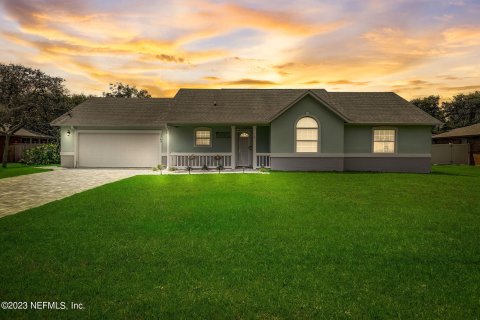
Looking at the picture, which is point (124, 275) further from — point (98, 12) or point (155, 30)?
point (155, 30)

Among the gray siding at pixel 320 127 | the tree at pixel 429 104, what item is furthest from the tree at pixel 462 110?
the gray siding at pixel 320 127

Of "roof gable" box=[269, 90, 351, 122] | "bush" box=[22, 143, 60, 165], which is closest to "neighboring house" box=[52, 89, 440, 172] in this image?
"roof gable" box=[269, 90, 351, 122]

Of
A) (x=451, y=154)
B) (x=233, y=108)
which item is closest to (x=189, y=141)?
(x=233, y=108)

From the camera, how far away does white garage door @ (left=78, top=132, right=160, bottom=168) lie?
88.8 ft

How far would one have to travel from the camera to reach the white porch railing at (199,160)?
81.1ft

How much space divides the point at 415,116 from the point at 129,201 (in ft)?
68.2

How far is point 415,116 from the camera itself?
24.3m

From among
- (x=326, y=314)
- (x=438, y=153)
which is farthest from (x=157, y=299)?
(x=438, y=153)

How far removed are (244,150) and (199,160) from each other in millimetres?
3369

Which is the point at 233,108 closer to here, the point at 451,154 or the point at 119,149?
the point at 119,149

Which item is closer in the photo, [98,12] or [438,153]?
[98,12]

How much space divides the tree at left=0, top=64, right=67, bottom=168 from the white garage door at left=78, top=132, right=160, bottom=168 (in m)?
6.73

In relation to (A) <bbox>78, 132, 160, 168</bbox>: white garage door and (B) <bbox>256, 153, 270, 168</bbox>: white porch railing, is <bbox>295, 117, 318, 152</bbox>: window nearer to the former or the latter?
(B) <bbox>256, 153, 270, 168</bbox>: white porch railing

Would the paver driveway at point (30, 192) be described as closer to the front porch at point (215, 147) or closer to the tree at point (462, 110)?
the front porch at point (215, 147)
